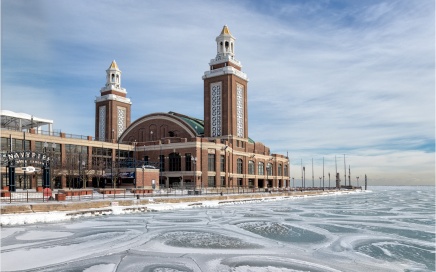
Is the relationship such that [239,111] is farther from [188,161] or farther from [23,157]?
[23,157]

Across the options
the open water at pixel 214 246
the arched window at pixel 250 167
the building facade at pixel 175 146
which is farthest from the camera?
the arched window at pixel 250 167

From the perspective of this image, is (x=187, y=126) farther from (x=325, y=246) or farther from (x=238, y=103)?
(x=325, y=246)

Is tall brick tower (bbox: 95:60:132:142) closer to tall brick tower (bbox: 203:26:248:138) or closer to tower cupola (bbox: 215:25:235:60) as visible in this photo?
tall brick tower (bbox: 203:26:248:138)

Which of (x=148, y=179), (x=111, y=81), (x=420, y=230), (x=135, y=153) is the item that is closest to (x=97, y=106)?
(x=111, y=81)

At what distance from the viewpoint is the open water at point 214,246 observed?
17703 millimetres

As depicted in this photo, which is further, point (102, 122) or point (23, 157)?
point (102, 122)

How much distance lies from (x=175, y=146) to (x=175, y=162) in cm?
334

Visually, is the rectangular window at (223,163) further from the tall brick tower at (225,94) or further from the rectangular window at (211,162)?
the tall brick tower at (225,94)

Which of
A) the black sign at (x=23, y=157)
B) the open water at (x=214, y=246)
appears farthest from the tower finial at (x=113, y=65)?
the open water at (x=214, y=246)

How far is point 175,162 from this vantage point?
279 feet

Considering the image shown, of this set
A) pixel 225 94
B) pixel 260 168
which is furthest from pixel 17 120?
pixel 260 168

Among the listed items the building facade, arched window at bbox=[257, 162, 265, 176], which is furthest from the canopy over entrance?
arched window at bbox=[257, 162, 265, 176]

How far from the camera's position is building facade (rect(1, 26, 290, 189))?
7262cm

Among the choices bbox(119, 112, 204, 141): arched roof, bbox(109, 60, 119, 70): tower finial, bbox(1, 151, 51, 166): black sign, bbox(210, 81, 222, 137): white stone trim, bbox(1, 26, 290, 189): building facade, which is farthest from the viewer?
bbox(109, 60, 119, 70): tower finial
